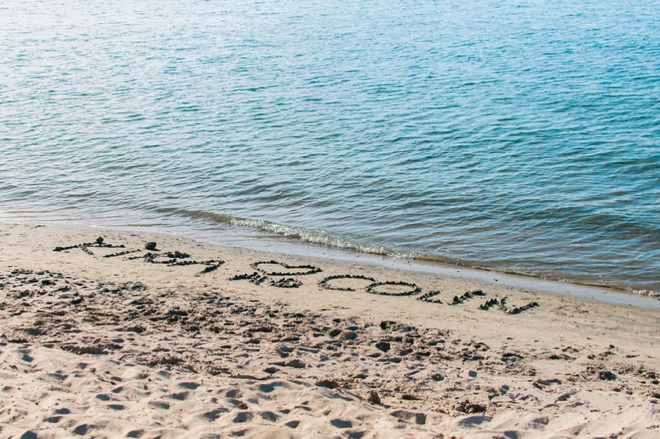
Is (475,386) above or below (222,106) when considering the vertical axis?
below

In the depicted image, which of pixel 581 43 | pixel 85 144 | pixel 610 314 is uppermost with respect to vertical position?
pixel 581 43

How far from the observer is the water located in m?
12.6

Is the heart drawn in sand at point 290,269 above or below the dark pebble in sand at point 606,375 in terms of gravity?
above

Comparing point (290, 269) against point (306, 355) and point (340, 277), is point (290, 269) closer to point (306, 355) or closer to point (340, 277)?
point (340, 277)

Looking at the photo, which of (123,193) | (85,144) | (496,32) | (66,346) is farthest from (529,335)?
(496,32)

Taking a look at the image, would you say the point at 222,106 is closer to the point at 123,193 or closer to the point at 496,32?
the point at 123,193

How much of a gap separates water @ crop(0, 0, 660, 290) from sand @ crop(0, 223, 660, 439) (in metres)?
2.47

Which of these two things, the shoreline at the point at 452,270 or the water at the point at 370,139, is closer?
the shoreline at the point at 452,270

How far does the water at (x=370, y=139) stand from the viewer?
1255 centimetres

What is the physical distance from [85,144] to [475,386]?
16.7m

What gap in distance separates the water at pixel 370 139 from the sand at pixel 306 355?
2.47 metres

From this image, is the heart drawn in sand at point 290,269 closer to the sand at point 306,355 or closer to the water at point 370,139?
the sand at point 306,355

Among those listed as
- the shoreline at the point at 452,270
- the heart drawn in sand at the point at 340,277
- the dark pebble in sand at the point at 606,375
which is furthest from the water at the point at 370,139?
the dark pebble in sand at the point at 606,375

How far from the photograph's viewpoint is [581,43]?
3014 centimetres
